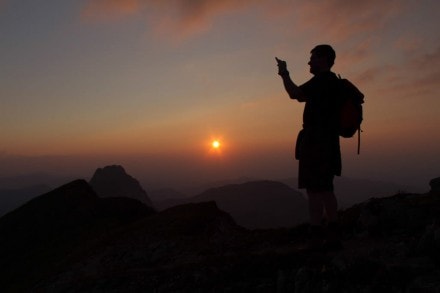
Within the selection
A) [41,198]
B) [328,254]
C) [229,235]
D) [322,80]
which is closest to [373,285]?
[328,254]

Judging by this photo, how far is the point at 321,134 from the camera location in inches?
349

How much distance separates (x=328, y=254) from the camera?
8430 millimetres

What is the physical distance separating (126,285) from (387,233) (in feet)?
20.2

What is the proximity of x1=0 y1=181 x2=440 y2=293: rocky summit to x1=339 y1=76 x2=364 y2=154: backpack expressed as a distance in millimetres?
2343

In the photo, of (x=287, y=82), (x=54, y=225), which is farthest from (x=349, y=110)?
(x=54, y=225)

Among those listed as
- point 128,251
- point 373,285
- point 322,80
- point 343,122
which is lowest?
point 128,251

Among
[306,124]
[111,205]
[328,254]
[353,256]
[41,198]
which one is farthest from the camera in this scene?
[41,198]

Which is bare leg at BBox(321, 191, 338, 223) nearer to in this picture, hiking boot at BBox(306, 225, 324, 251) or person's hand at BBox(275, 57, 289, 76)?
hiking boot at BBox(306, 225, 324, 251)

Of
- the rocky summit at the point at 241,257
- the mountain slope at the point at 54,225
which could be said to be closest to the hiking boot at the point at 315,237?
the rocky summit at the point at 241,257

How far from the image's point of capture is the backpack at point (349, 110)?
28.2 feet

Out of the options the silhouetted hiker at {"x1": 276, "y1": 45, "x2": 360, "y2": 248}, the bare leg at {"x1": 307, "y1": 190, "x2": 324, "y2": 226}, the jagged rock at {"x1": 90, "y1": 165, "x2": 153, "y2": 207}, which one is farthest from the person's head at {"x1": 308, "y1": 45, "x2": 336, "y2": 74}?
the jagged rock at {"x1": 90, "y1": 165, "x2": 153, "y2": 207}

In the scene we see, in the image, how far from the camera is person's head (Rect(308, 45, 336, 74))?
29.0ft

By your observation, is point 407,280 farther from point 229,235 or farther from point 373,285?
point 229,235

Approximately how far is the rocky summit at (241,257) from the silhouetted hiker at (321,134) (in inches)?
44.8
